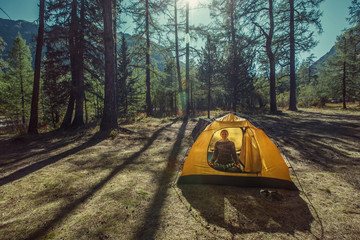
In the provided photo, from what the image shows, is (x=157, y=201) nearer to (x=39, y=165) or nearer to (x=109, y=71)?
(x=39, y=165)

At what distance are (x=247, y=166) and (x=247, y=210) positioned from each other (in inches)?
52.9

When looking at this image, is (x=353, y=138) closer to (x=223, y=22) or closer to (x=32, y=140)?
(x=32, y=140)

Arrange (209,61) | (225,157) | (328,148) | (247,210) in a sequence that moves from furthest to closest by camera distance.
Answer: (209,61)
(328,148)
(225,157)
(247,210)

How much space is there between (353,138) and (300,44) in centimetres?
1476

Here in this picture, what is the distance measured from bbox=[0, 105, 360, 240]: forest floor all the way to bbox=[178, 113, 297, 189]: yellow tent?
0.71 ft

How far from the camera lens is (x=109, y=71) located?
30.7 feet

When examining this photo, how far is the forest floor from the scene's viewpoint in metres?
2.63

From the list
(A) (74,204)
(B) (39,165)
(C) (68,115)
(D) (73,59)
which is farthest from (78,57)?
(A) (74,204)

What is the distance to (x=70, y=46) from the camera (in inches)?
428

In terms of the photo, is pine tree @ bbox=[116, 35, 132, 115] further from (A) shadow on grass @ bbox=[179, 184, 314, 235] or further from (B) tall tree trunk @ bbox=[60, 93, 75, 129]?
(A) shadow on grass @ bbox=[179, 184, 314, 235]

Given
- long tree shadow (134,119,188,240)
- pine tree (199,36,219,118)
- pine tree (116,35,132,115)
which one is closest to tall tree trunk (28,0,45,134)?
pine tree (116,35,132,115)

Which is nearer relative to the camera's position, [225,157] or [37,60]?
[225,157]

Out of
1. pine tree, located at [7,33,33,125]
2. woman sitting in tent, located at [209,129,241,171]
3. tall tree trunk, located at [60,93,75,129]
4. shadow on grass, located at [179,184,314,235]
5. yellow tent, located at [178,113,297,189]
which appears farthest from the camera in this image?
pine tree, located at [7,33,33,125]

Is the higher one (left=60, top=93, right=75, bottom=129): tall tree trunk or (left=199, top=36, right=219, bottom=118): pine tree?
(left=199, top=36, right=219, bottom=118): pine tree
